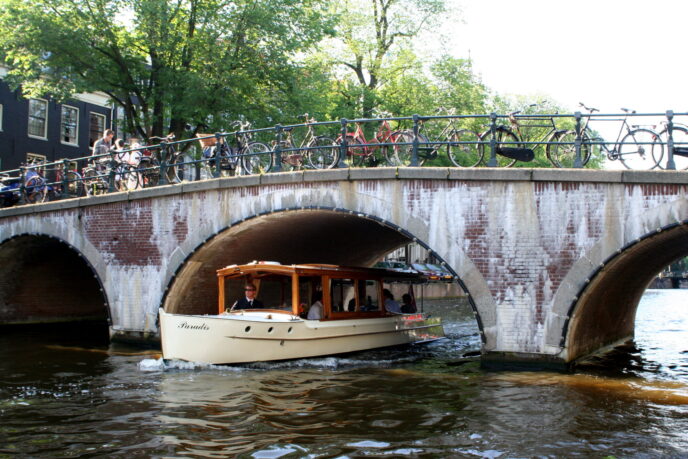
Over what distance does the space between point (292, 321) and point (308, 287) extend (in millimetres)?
1305

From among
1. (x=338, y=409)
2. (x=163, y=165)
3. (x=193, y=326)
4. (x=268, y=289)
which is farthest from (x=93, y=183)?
(x=338, y=409)

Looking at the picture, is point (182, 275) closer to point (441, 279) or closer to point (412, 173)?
point (412, 173)

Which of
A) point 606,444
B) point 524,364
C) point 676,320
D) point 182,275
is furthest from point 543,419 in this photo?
point 676,320

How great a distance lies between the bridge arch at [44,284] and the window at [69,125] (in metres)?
10.3

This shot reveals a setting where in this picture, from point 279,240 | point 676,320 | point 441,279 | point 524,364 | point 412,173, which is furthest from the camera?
point 441,279

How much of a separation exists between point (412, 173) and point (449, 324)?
1083cm

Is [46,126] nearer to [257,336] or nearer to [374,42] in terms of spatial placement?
[374,42]

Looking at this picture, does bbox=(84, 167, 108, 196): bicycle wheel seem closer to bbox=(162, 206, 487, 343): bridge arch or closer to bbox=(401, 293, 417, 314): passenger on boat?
bbox=(162, 206, 487, 343): bridge arch

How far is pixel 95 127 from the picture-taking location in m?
31.6

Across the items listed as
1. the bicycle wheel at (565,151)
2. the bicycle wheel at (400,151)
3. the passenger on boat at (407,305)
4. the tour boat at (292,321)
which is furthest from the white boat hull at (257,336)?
the bicycle wheel at (565,151)

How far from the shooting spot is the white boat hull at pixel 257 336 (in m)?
11.8

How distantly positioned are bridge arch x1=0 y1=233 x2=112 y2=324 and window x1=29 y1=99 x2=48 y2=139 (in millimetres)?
9643

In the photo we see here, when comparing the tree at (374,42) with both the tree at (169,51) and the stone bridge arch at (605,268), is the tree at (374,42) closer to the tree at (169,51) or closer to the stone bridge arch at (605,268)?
the tree at (169,51)

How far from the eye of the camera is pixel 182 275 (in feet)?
49.0
